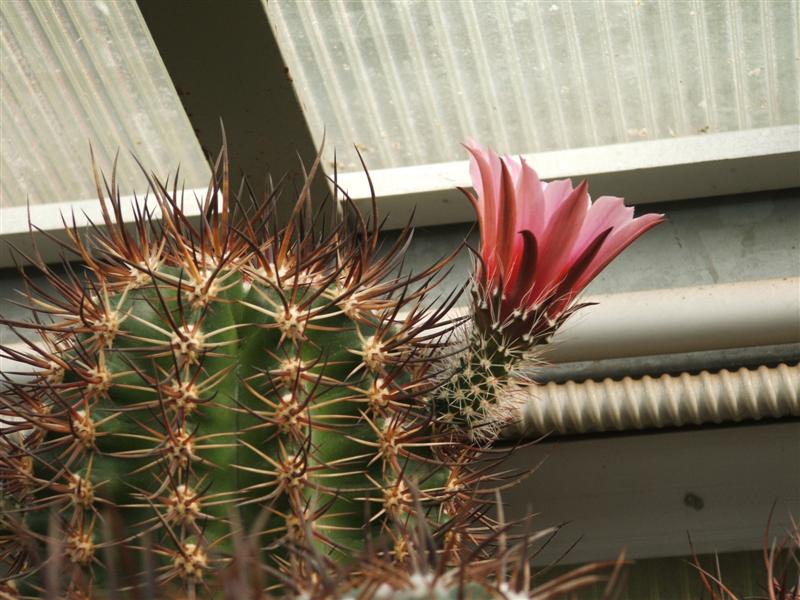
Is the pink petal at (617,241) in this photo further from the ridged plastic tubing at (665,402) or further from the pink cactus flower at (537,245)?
the ridged plastic tubing at (665,402)

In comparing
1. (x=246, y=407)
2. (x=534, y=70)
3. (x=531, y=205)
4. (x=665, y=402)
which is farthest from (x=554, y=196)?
(x=534, y=70)

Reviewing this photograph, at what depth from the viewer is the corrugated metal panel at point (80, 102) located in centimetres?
117

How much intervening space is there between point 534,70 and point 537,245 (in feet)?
2.02

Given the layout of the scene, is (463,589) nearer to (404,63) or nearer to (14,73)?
(404,63)

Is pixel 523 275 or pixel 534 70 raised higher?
pixel 534 70

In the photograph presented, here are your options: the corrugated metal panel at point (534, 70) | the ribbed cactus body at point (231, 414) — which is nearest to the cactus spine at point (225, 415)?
the ribbed cactus body at point (231, 414)

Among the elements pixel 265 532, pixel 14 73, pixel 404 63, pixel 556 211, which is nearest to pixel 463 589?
pixel 265 532

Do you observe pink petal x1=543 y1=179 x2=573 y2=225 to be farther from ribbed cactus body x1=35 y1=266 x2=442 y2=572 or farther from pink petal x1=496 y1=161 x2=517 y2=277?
ribbed cactus body x1=35 y1=266 x2=442 y2=572

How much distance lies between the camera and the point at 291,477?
1.84 ft

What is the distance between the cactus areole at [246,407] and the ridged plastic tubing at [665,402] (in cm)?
32

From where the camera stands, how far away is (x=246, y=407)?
22.9 inches

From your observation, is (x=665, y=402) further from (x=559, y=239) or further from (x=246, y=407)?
(x=246, y=407)

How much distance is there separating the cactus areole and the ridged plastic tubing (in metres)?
0.32

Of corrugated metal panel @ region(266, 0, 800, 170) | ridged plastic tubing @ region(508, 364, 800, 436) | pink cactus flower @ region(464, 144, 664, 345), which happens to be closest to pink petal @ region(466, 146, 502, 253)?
pink cactus flower @ region(464, 144, 664, 345)
